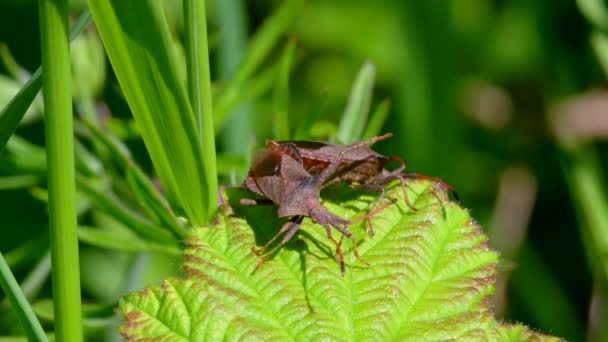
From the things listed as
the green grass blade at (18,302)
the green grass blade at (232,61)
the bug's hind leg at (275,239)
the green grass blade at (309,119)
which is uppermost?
the green grass blade at (232,61)

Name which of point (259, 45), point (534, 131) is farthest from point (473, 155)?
point (259, 45)

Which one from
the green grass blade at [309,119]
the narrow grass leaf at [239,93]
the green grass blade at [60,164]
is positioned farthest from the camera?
the narrow grass leaf at [239,93]

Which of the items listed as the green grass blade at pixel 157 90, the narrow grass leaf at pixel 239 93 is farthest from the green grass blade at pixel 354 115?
the green grass blade at pixel 157 90

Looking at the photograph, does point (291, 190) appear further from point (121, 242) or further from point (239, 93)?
point (239, 93)

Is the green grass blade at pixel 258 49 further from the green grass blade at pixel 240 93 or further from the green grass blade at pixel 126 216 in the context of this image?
the green grass blade at pixel 126 216

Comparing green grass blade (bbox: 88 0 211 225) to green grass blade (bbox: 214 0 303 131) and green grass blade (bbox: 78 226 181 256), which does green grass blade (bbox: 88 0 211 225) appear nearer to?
green grass blade (bbox: 78 226 181 256)

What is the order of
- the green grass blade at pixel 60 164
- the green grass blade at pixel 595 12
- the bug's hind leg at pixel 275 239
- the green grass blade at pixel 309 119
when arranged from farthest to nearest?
the green grass blade at pixel 595 12 < the green grass blade at pixel 309 119 < the bug's hind leg at pixel 275 239 < the green grass blade at pixel 60 164

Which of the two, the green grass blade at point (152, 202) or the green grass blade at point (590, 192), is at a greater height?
the green grass blade at point (590, 192)

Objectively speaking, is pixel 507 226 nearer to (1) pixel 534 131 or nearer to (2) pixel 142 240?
(1) pixel 534 131
